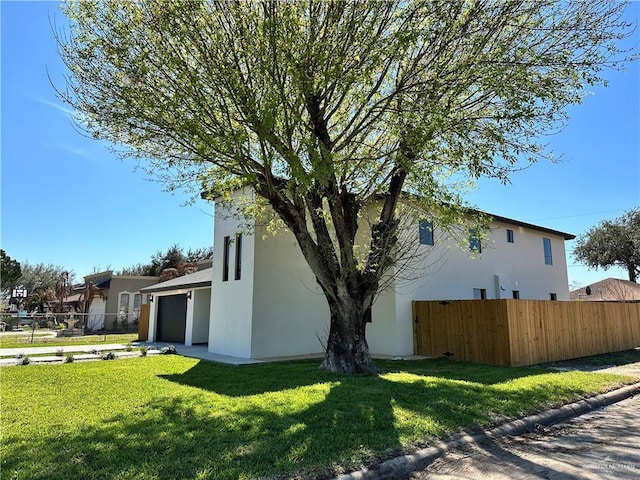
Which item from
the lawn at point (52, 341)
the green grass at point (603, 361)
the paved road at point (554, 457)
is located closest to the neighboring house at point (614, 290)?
the green grass at point (603, 361)

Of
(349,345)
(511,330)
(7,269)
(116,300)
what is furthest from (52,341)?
(7,269)

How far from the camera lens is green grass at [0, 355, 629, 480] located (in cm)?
400

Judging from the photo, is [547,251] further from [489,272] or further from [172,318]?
[172,318]

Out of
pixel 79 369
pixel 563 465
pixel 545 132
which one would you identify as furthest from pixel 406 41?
pixel 79 369

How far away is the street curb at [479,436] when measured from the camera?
13.3 ft

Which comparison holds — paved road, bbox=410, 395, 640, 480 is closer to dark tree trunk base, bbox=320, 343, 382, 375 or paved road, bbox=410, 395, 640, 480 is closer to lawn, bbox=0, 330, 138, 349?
dark tree trunk base, bbox=320, 343, 382, 375

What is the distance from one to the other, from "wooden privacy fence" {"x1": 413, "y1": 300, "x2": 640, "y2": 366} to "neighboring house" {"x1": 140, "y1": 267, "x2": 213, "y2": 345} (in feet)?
27.8

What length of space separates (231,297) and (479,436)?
33.0 ft

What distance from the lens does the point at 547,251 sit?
20359 mm

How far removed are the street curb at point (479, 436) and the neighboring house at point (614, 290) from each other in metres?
24.0

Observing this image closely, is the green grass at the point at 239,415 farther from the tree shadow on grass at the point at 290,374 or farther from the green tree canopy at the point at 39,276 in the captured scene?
the green tree canopy at the point at 39,276

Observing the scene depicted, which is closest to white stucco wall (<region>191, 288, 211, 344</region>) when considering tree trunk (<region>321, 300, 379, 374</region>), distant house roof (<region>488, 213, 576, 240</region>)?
tree trunk (<region>321, 300, 379, 374</region>)

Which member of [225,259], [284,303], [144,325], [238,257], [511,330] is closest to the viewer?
[511,330]

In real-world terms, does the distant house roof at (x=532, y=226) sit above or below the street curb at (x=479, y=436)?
above
